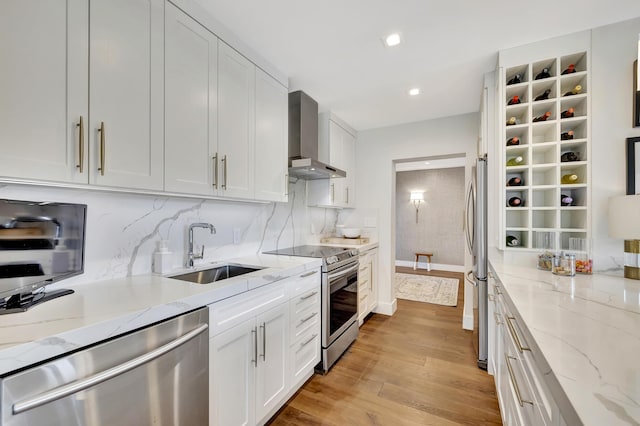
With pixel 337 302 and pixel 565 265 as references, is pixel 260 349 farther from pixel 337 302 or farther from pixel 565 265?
pixel 565 265

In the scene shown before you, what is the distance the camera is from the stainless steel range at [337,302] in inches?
89.9

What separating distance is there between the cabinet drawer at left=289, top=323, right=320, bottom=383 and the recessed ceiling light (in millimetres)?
2237

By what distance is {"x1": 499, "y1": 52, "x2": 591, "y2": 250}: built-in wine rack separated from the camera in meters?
1.88

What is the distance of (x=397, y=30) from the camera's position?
5.97ft

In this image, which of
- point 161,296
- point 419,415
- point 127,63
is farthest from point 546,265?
point 127,63

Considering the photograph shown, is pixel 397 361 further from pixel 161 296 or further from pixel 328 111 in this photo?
pixel 328 111

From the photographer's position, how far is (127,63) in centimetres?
129

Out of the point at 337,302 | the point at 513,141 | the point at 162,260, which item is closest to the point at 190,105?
the point at 162,260

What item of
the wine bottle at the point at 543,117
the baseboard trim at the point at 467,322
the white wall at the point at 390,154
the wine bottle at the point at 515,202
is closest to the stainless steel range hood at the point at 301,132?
the white wall at the point at 390,154

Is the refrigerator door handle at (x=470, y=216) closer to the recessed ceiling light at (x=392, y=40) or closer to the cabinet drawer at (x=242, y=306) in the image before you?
the recessed ceiling light at (x=392, y=40)

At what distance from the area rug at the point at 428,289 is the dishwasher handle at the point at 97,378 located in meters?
3.86

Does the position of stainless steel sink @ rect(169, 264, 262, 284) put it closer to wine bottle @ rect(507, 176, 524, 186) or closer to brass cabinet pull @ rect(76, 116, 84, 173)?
brass cabinet pull @ rect(76, 116, 84, 173)

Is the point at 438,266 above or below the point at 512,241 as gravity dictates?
below

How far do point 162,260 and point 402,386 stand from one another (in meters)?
1.98
